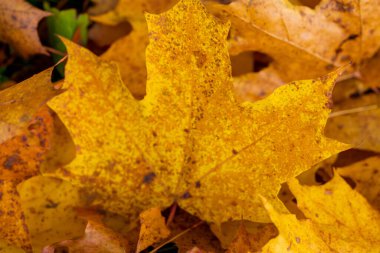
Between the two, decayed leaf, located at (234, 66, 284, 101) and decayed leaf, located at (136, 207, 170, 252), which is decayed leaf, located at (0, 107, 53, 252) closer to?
decayed leaf, located at (136, 207, 170, 252)

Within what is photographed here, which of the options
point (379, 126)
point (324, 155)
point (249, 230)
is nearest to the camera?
point (324, 155)

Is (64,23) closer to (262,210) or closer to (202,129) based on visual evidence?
(202,129)

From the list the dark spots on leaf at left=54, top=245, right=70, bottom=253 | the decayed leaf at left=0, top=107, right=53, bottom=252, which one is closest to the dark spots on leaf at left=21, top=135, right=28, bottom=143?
the decayed leaf at left=0, top=107, right=53, bottom=252

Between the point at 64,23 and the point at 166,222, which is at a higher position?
the point at 64,23

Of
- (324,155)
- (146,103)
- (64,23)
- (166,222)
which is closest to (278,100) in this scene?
(324,155)

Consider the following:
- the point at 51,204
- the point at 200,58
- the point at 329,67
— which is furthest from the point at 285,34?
the point at 51,204

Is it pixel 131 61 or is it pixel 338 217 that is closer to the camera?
pixel 338 217

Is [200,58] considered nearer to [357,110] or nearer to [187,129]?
[187,129]
